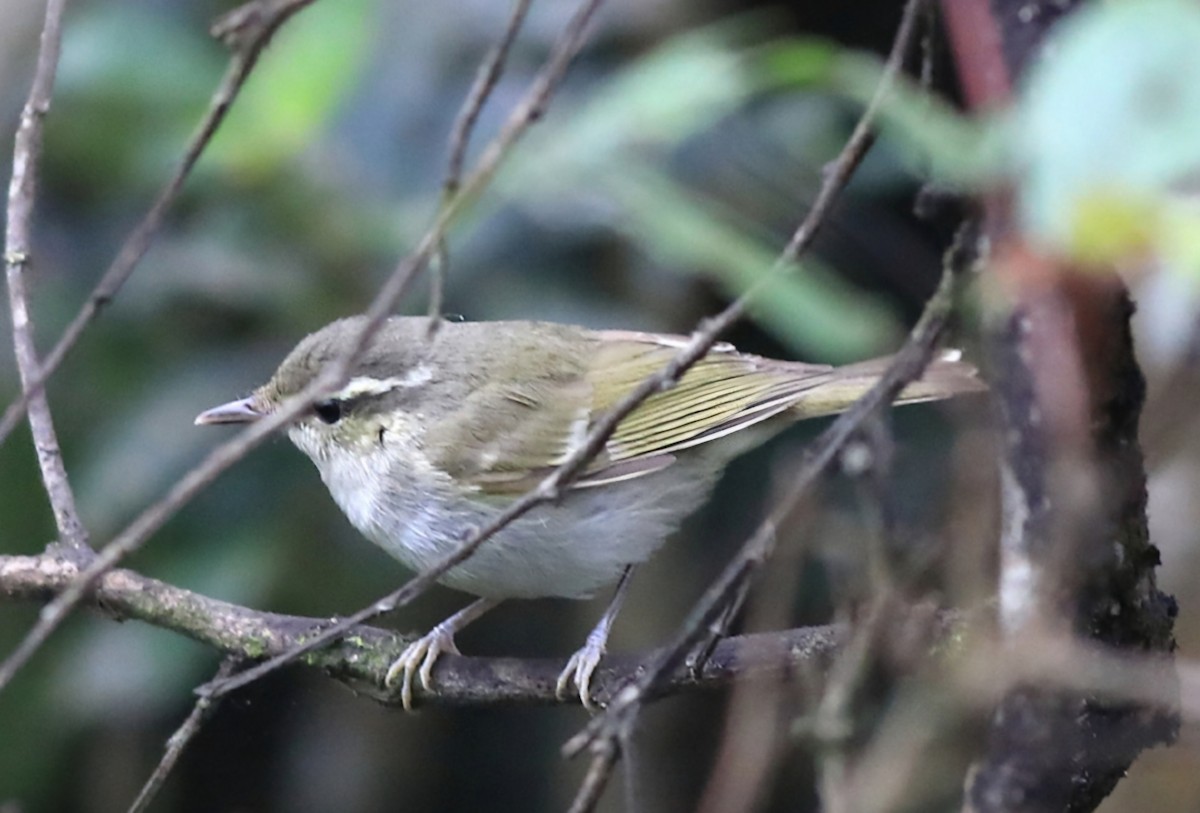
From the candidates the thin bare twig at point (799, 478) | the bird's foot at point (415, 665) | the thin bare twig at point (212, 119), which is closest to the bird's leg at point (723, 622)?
the thin bare twig at point (799, 478)

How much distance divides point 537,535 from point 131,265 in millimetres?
1260

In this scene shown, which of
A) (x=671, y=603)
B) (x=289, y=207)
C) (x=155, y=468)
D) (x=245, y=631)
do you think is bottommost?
(x=671, y=603)

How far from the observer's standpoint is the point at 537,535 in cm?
304

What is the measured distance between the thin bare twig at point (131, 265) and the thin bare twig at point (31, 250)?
219 millimetres

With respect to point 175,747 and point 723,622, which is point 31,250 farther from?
point 723,622

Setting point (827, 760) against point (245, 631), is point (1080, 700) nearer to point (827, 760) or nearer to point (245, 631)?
point (827, 760)

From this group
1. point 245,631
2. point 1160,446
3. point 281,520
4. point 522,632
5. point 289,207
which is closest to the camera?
point 1160,446

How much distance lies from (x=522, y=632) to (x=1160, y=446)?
3291 mm

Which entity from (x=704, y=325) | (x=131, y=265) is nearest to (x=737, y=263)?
(x=704, y=325)

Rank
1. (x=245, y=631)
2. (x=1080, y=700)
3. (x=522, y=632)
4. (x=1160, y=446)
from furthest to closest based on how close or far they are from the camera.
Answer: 1. (x=522, y=632)
2. (x=245, y=631)
3. (x=1080, y=700)
4. (x=1160, y=446)

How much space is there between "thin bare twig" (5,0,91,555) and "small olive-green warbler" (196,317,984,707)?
617 mm

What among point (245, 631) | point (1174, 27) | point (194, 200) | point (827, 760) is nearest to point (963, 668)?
point (827, 760)

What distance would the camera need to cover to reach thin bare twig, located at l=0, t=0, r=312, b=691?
59.9 inches

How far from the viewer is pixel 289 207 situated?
11.8 feet
